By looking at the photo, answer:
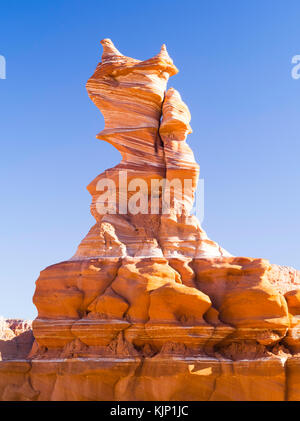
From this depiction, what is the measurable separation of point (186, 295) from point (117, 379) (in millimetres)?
5014

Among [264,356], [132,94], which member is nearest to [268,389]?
[264,356]

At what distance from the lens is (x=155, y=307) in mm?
38656

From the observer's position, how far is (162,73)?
152 feet

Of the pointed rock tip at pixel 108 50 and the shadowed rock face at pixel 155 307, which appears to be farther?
the pointed rock tip at pixel 108 50

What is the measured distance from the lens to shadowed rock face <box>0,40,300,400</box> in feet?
124

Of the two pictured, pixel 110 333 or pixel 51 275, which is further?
pixel 51 275

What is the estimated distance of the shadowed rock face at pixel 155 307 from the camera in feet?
124

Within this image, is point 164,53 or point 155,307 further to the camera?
point 164,53

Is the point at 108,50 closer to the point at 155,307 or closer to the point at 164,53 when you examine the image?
the point at 164,53

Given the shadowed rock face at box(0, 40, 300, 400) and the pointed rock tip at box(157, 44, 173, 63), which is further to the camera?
the pointed rock tip at box(157, 44, 173, 63)

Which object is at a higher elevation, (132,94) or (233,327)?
(132,94)

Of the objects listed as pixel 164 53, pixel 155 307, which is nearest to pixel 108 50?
pixel 164 53
